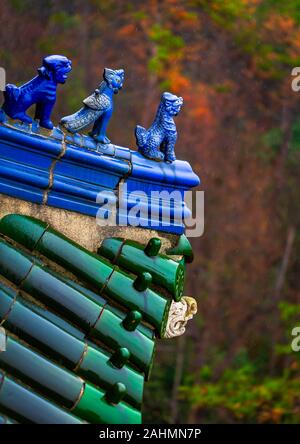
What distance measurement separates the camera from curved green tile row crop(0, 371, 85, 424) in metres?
4.76

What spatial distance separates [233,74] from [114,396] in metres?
14.2

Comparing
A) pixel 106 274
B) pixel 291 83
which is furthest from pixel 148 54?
pixel 106 274

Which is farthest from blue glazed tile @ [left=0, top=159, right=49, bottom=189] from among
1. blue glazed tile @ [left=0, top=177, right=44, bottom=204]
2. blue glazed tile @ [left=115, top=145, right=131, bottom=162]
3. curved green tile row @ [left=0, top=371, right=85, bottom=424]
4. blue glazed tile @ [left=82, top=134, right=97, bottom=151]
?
curved green tile row @ [left=0, top=371, right=85, bottom=424]

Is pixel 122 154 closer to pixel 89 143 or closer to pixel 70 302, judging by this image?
pixel 89 143

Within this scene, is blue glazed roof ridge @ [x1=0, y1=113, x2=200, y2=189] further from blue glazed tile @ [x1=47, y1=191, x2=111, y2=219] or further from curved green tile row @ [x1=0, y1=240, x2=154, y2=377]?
curved green tile row @ [x1=0, y1=240, x2=154, y2=377]

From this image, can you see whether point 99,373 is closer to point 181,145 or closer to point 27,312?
point 27,312

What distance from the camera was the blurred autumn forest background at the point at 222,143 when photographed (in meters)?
16.3

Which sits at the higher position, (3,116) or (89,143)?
(89,143)

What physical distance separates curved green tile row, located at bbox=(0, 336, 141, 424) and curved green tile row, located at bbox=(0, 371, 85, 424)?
0.05m

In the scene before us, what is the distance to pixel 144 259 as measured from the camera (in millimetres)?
5469

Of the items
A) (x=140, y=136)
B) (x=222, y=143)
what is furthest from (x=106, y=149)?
(x=222, y=143)

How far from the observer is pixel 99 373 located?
5.04 m

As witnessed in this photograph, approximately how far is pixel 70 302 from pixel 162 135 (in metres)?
1.09

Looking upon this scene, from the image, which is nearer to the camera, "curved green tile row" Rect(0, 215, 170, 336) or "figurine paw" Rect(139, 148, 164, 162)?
"curved green tile row" Rect(0, 215, 170, 336)
